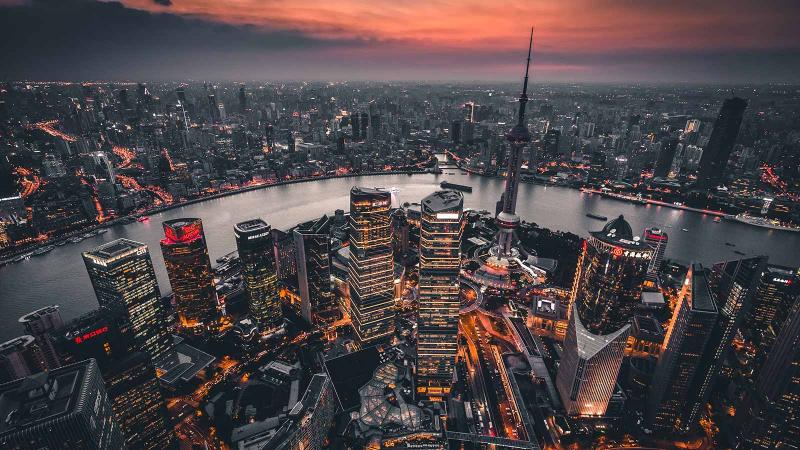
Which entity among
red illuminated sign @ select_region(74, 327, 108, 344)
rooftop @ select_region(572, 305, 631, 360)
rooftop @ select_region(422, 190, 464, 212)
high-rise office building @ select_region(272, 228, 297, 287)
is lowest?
high-rise office building @ select_region(272, 228, 297, 287)

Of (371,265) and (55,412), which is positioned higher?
(55,412)

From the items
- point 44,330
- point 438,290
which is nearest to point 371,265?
point 438,290

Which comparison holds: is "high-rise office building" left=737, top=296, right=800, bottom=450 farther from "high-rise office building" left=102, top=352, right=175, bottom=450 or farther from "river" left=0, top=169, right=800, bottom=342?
"high-rise office building" left=102, top=352, right=175, bottom=450

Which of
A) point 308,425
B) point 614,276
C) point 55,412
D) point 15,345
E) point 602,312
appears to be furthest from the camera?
point 15,345

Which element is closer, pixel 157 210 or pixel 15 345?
pixel 15 345

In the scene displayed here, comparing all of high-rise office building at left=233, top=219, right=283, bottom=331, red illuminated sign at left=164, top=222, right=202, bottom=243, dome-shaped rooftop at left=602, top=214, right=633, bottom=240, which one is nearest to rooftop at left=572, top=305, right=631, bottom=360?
dome-shaped rooftop at left=602, top=214, right=633, bottom=240

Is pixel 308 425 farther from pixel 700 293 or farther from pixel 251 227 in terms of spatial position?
pixel 700 293
